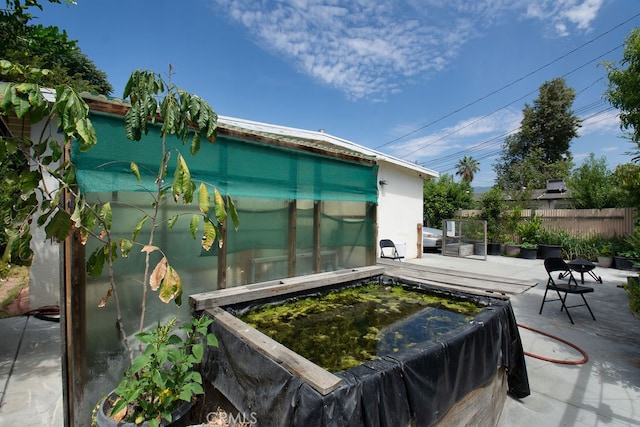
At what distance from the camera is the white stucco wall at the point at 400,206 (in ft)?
30.2

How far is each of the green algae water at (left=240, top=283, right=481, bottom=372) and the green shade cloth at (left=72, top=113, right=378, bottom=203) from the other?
4.07ft

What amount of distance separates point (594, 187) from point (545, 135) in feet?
47.3

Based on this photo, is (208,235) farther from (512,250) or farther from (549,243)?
(549,243)

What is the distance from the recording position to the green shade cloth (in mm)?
2184

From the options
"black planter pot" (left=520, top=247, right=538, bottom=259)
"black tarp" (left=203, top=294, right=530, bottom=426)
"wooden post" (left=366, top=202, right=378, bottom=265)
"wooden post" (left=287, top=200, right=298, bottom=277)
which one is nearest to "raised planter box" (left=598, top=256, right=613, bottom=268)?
"black planter pot" (left=520, top=247, right=538, bottom=259)

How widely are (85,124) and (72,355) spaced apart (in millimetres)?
1632

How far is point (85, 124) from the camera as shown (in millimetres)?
1578

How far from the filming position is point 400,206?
9.84 metres

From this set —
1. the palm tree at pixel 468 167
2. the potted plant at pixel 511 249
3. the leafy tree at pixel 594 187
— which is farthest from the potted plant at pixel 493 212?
the palm tree at pixel 468 167

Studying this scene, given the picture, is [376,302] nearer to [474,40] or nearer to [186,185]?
[186,185]

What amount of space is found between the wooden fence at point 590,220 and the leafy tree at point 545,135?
1071 cm

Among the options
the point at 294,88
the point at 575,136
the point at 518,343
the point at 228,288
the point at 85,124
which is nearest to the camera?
the point at 85,124

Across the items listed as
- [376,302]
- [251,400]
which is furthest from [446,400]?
[376,302]

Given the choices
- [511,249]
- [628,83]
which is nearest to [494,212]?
[511,249]
